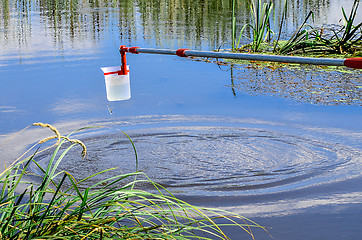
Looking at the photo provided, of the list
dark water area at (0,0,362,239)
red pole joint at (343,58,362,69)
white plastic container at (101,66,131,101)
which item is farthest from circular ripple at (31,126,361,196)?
red pole joint at (343,58,362,69)

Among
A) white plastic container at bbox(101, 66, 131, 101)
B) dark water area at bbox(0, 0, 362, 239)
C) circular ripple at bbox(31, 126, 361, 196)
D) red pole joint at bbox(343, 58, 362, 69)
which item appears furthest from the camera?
white plastic container at bbox(101, 66, 131, 101)

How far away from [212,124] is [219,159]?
36.3 inches

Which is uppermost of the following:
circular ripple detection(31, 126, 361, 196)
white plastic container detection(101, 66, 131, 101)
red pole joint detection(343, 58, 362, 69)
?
red pole joint detection(343, 58, 362, 69)

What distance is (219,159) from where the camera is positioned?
4754 millimetres

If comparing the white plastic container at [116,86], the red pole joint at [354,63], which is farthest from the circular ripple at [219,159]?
the red pole joint at [354,63]

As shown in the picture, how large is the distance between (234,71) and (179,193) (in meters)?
4.46

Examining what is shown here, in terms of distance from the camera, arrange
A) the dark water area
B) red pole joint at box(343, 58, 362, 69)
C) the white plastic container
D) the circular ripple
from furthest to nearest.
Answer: the white plastic container → the circular ripple → the dark water area → red pole joint at box(343, 58, 362, 69)

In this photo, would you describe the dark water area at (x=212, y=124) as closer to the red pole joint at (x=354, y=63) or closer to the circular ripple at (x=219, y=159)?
the circular ripple at (x=219, y=159)

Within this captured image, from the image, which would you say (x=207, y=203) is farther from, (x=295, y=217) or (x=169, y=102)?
(x=169, y=102)

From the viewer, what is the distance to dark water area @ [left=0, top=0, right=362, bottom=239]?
392cm

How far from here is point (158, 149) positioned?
5039mm

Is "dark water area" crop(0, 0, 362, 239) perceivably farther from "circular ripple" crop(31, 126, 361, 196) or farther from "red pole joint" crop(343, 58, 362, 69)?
"red pole joint" crop(343, 58, 362, 69)

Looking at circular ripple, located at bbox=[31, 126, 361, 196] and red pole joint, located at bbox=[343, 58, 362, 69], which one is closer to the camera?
red pole joint, located at bbox=[343, 58, 362, 69]

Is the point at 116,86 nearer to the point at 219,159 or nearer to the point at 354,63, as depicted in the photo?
the point at 219,159
